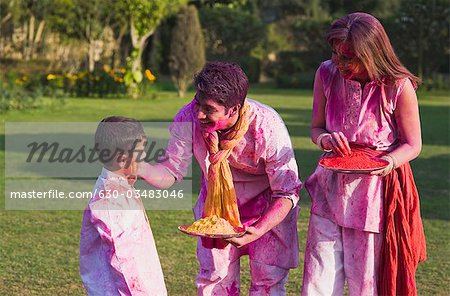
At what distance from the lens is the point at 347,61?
3.33 m

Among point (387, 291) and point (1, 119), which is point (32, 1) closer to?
point (1, 119)

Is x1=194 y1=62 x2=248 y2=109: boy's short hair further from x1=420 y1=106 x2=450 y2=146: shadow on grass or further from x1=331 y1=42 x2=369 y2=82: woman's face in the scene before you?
x1=420 y1=106 x2=450 y2=146: shadow on grass

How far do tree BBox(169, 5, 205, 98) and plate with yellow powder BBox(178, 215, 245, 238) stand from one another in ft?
68.7

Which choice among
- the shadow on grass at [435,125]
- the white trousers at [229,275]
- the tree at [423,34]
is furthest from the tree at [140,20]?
the white trousers at [229,275]

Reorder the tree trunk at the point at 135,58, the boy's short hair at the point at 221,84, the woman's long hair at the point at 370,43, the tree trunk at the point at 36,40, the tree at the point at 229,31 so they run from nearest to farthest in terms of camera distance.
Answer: the boy's short hair at the point at 221,84, the woman's long hair at the point at 370,43, the tree trunk at the point at 135,58, the tree trunk at the point at 36,40, the tree at the point at 229,31

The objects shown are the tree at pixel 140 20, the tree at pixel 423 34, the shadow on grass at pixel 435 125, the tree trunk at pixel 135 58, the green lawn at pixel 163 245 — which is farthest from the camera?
the tree at pixel 423 34

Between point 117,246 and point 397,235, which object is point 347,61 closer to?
point 397,235

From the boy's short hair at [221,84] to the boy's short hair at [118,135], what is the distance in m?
0.30

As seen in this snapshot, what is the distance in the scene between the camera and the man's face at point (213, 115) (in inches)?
126

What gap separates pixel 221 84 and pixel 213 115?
13 cm

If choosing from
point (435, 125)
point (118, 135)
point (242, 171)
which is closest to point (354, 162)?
point (242, 171)

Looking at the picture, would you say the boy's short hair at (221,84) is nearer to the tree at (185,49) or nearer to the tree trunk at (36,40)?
the tree at (185,49)

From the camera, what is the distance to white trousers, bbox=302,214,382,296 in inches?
137

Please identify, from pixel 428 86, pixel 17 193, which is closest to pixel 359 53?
pixel 17 193
